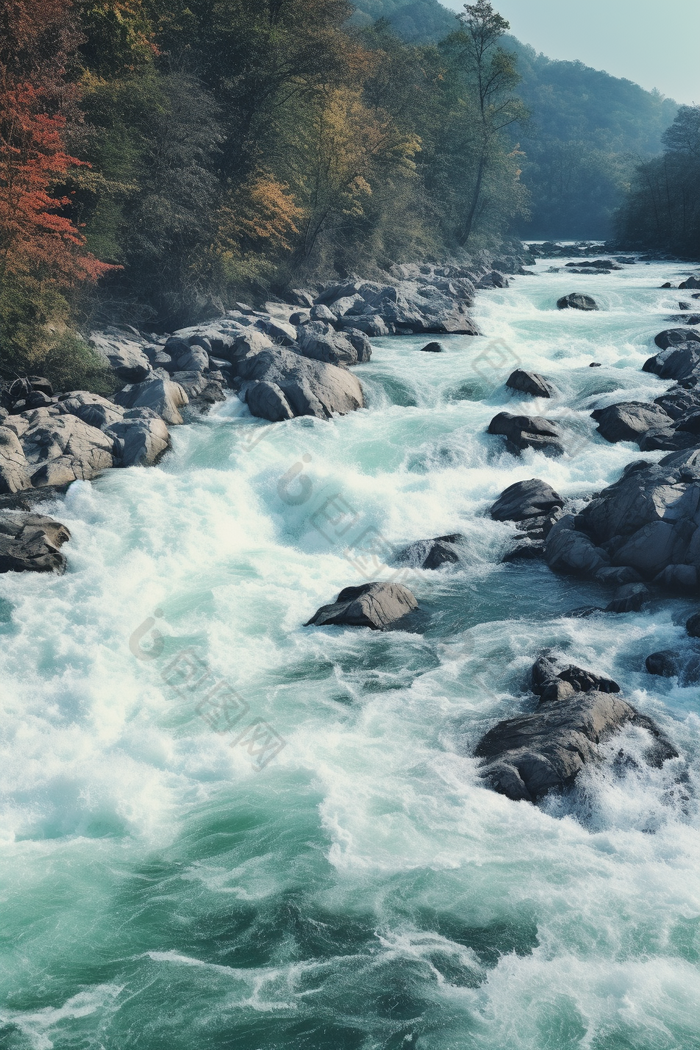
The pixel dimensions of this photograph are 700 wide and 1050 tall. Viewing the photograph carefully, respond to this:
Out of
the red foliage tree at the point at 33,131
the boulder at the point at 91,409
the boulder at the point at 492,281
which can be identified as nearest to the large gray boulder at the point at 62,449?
the boulder at the point at 91,409

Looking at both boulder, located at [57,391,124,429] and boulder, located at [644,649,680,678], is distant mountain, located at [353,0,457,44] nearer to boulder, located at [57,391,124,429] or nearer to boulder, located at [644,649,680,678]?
boulder, located at [57,391,124,429]

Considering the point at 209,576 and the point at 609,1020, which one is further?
the point at 209,576

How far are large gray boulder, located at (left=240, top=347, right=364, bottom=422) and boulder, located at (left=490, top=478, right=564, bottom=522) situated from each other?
17.6 ft

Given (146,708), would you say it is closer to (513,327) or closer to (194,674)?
(194,674)

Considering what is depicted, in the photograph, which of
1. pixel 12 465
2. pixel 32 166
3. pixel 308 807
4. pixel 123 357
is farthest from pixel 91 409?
pixel 308 807

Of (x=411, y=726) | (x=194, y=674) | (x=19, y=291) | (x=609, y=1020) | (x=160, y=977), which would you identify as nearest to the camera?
(x=609, y=1020)

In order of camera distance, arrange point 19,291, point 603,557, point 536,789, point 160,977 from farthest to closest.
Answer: point 19,291 → point 603,557 → point 536,789 → point 160,977

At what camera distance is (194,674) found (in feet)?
34.4


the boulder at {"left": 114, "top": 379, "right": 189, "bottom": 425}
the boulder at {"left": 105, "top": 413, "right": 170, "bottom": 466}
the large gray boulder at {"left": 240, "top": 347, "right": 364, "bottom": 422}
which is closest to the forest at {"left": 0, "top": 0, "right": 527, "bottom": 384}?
the boulder at {"left": 114, "top": 379, "right": 189, "bottom": 425}

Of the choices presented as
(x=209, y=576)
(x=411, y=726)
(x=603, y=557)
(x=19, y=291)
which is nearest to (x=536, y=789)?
(x=411, y=726)

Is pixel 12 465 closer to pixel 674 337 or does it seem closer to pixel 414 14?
pixel 674 337

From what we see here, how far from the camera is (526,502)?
14.8 m

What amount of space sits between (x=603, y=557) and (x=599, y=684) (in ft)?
12.3

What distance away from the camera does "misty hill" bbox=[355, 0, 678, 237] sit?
86000mm
